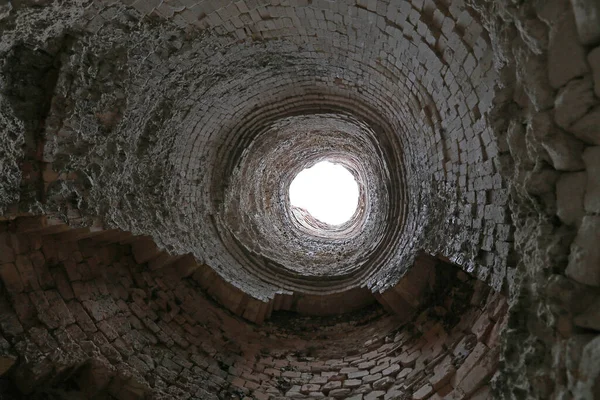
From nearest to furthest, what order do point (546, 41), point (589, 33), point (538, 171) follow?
point (589, 33)
point (546, 41)
point (538, 171)

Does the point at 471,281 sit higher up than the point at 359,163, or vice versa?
the point at 359,163

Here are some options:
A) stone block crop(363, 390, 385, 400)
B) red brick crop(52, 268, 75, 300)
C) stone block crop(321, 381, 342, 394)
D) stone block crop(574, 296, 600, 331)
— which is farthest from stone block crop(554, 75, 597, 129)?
red brick crop(52, 268, 75, 300)

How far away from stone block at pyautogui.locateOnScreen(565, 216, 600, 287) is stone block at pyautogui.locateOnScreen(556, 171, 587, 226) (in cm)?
9

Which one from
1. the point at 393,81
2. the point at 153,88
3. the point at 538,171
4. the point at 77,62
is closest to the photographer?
the point at 538,171

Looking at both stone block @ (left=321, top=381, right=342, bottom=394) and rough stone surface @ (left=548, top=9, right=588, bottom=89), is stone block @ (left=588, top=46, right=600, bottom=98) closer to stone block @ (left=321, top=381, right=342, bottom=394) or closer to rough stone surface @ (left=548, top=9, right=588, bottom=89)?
rough stone surface @ (left=548, top=9, right=588, bottom=89)

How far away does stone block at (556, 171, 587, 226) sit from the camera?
1.89 meters

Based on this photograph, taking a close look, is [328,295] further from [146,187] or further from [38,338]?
[38,338]

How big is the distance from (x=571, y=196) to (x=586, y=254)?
312mm

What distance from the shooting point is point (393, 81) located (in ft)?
16.9

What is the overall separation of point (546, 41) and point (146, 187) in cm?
477

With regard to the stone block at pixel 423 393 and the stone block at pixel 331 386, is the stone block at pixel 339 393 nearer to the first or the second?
the stone block at pixel 331 386

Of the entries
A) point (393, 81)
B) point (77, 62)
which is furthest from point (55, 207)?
point (393, 81)

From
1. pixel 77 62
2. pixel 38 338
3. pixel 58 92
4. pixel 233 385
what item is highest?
pixel 77 62

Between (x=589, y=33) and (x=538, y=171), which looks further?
(x=538, y=171)
